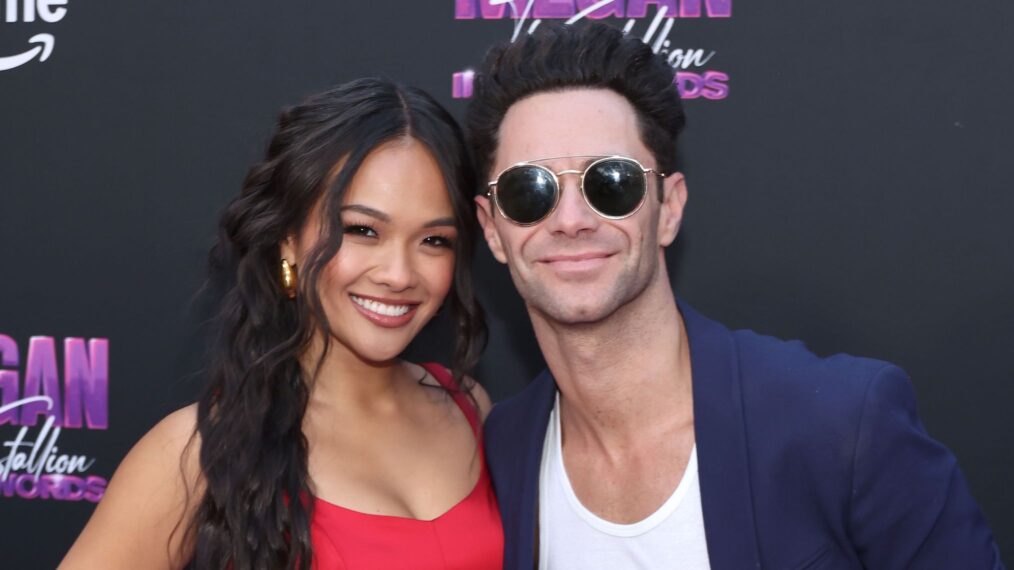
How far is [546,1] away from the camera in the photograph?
273cm

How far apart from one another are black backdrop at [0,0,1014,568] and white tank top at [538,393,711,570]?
85cm

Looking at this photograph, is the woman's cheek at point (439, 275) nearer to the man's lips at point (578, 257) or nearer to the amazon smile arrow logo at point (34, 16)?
the man's lips at point (578, 257)

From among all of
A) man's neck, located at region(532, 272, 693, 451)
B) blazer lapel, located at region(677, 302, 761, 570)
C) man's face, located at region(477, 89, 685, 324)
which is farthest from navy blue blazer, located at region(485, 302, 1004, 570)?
man's face, located at region(477, 89, 685, 324)

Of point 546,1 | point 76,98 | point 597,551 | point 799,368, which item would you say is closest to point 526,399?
point 597,551

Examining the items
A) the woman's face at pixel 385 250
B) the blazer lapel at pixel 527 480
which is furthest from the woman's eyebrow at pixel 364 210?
the blazer lapel at pixel 527 480

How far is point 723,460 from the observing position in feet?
6.21

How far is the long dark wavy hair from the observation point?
215cm

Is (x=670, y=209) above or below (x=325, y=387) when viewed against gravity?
above

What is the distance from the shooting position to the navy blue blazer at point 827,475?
5.84 feet

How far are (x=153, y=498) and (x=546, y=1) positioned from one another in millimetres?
1635

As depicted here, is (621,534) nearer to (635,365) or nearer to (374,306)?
(635,365)

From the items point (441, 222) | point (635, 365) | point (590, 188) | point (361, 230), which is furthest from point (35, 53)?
A: point (635, 365)

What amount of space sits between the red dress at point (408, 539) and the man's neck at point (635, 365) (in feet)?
1.33

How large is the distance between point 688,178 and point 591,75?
0.69 m
